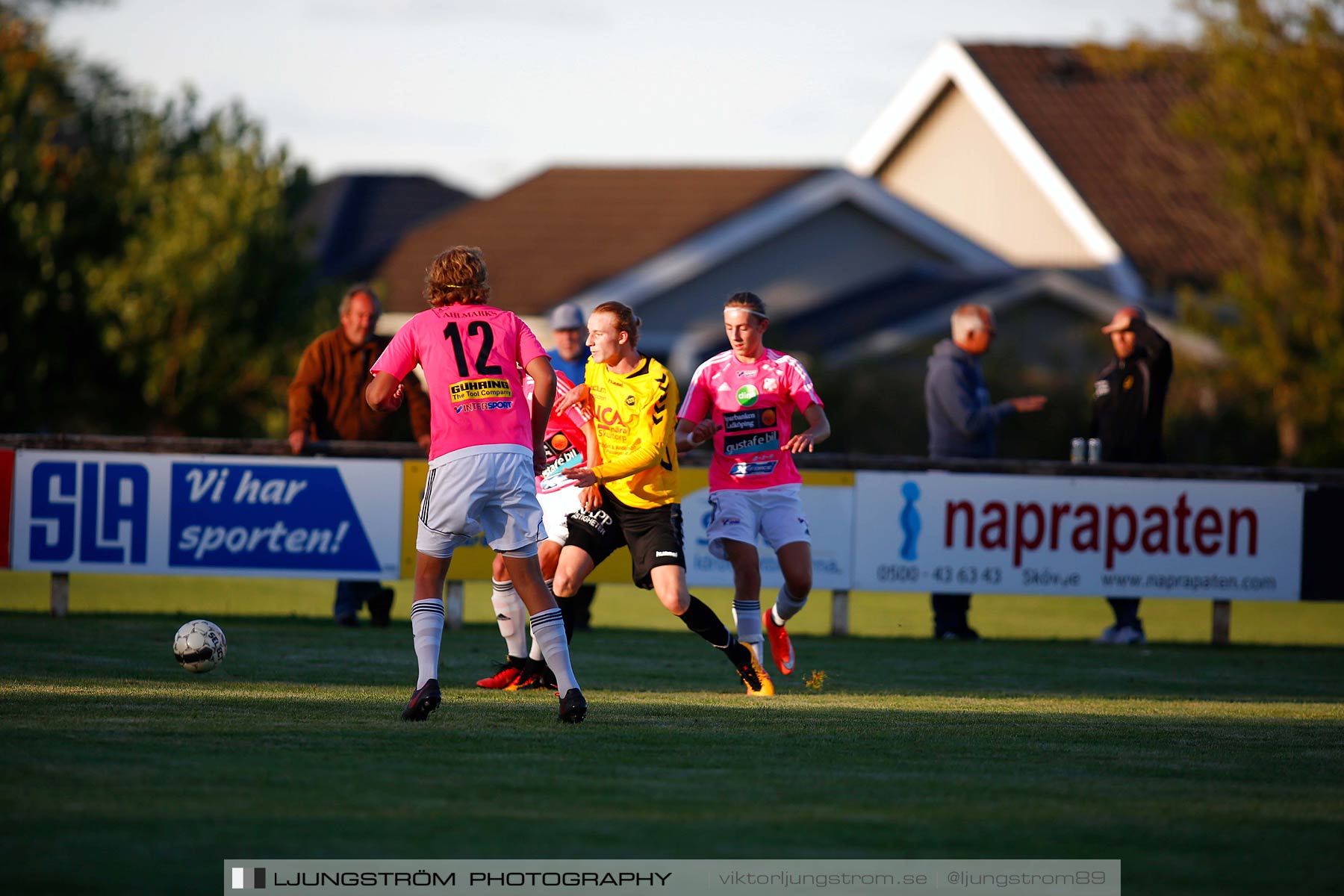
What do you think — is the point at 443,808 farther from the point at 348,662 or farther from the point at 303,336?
the point at 303,336

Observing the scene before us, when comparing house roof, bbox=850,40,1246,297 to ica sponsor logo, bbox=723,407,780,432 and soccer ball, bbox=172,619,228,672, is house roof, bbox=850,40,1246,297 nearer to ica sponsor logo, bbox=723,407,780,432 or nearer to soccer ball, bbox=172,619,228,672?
ica sponsor logo, bbox=723,407,780,432

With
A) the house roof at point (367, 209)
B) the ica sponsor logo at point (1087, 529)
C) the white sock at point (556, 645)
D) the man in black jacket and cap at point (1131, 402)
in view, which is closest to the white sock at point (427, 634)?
the white sock at point (556, 645)

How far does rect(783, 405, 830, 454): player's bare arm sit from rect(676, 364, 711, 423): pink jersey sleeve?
492mm

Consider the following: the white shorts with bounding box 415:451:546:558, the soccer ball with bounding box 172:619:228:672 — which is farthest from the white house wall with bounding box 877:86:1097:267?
the white shorts with bounding box 415:451:546:558

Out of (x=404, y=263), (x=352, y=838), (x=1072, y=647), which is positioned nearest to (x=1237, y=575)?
(x=1072, y=647)

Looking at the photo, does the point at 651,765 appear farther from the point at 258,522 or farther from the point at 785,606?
the point at 258,522

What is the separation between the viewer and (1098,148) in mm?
39094

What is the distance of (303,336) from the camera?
29.0m

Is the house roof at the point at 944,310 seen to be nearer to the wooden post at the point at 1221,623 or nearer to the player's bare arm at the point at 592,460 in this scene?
the wooden post at the point at 1221,623

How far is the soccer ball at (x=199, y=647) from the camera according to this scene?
893 cm

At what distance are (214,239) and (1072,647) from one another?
769 inches

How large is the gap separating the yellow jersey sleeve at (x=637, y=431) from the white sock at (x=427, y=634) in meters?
1.34

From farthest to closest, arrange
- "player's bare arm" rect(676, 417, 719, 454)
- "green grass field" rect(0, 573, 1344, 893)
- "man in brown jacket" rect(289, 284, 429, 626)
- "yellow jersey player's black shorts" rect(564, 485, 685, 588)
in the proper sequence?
"man in brown jacket" rect(289, 284, 429, 626) < "player's bare arm" rect(676, 417, 719, 454) < "yellow jersey player's black shorts" rect(564, 485, 685, 588) < "green grass field" rect(0, 573, 1344, 893)

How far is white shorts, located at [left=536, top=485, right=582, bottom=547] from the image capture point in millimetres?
9312
